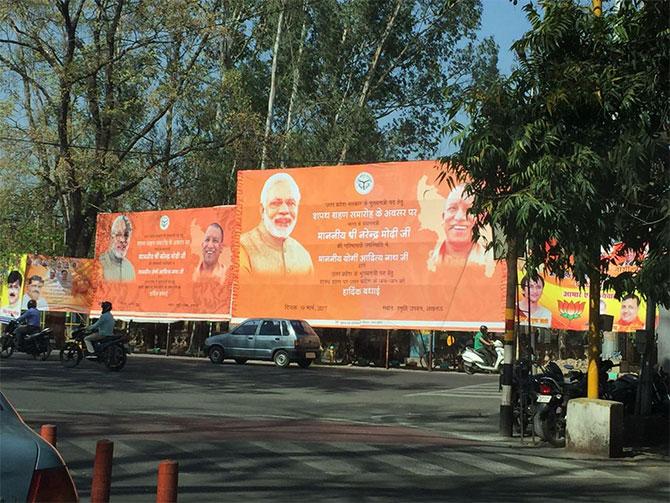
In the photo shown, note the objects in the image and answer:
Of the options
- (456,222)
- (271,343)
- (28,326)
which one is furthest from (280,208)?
(28,326)

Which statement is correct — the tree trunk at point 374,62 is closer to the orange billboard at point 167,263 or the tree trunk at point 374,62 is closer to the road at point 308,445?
the orange billboard at point 167,263

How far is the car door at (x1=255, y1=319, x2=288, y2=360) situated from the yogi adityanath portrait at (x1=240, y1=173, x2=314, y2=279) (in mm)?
3249

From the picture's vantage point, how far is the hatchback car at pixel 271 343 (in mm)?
29125

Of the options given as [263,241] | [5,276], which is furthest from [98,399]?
[5,276]

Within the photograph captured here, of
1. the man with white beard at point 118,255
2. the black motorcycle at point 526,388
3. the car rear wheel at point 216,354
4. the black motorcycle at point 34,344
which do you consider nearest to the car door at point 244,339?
the car rear wheel at point 216,354

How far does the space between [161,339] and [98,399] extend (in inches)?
860

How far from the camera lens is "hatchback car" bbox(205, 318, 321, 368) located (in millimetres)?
29125

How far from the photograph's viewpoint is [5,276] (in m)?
39.2

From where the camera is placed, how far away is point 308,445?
38.3 feet

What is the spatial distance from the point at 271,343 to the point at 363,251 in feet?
14.3

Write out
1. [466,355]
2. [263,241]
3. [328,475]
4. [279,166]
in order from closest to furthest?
[328,475] < [466,355] < [263,241] < [279,166]

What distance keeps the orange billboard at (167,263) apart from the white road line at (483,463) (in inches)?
914

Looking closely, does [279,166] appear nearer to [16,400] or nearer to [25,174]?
[25,174]

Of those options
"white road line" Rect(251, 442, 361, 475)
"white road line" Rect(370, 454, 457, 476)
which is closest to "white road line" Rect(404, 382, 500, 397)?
"white road line" Rect(251, 442, 361, 475)
